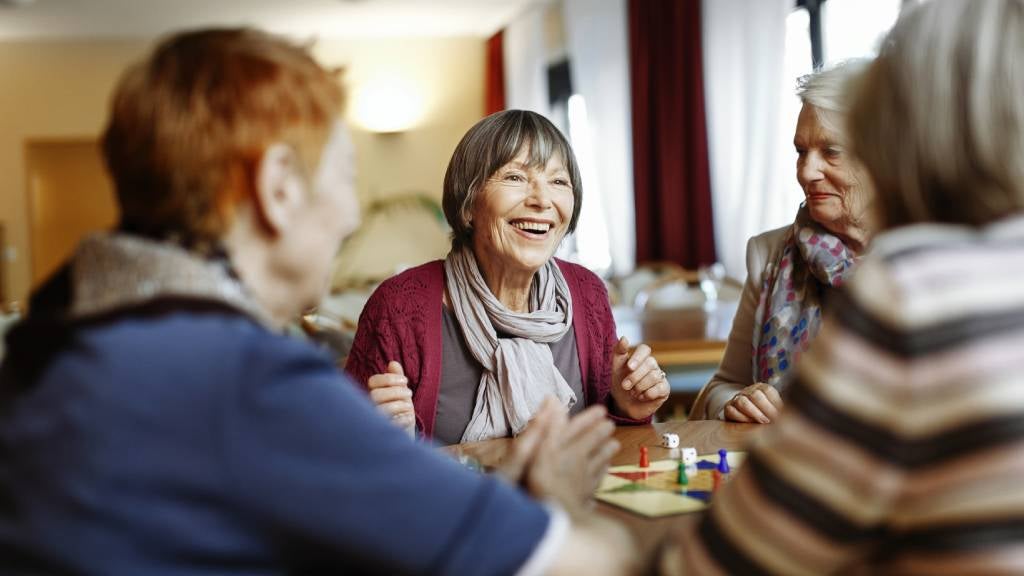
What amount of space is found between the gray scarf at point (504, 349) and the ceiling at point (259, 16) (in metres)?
6.42

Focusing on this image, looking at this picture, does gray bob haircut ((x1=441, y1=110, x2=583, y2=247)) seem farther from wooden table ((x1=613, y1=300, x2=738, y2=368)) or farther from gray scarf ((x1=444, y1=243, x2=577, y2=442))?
wooden table ((x1=613, y1=300, x2=738, y2=368))

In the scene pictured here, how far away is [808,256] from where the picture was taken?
223 centimetres

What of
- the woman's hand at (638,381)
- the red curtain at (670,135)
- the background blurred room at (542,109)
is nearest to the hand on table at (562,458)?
the woman's hand at (638,381)

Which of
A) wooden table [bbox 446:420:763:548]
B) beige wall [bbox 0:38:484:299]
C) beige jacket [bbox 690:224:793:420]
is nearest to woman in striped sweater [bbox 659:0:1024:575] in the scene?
wooden table [bbox 446:420:763:548]

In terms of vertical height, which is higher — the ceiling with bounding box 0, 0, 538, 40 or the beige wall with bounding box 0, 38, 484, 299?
the ceiling with bounding box 0, 0, 538, 40

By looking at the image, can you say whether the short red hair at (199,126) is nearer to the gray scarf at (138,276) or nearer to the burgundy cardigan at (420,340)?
the gray scarf at (138,276)

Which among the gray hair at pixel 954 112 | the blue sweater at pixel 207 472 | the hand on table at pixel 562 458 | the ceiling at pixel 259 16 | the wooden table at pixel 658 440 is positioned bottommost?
the wooden table at pixel 658 440

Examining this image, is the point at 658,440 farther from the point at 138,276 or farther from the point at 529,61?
the point at 529,61

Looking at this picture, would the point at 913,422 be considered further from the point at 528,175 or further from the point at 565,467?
the point at 528,175

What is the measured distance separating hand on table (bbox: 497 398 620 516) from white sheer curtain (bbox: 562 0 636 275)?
6516mm

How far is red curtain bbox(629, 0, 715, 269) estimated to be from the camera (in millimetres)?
7105

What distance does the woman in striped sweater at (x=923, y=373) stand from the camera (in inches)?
29.4

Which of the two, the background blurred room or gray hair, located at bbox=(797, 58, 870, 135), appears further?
the background blurred room

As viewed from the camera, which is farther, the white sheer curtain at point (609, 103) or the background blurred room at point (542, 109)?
the white sheer curtain at point (609, 103)
